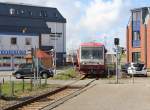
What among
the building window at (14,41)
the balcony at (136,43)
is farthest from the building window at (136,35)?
the building window at (14,41)

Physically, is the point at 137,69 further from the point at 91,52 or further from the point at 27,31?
the point at 27,31

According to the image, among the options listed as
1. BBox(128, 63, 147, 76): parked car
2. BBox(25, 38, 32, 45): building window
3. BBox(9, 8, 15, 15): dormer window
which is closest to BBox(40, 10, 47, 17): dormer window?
BBox(9, 8, 15, 15): dormer window

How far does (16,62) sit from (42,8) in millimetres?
36016

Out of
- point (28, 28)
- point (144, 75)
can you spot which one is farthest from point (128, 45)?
point (144, 75)

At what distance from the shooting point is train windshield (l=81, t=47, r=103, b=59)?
5047cm

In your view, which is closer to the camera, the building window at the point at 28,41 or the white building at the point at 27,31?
the white building at the point at 27,31

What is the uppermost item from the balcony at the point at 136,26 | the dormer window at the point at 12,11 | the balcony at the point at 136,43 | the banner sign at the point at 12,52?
the dormer window at the point at 12,11

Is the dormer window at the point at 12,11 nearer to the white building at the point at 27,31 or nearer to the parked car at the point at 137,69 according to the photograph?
the white building at the point at 27,31

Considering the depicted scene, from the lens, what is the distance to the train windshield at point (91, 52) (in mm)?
50469

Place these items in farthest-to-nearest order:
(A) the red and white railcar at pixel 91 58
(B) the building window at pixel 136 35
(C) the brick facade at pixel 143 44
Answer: (B) the building window at pixel 136 35
(C) the brick facade at pixel 143 44
(A) the red and white railcar at pixel 91 58

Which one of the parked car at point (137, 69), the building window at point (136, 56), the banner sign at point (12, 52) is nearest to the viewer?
the parked car at point (137, 69)

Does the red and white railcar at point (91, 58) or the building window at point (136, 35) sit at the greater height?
the building window at point (136, 35)

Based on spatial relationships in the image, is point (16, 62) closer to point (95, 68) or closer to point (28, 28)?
point (28, 28)

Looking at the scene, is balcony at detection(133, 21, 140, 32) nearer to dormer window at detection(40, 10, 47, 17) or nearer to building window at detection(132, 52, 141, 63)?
building window at detection(132, 52, 141, 63)
